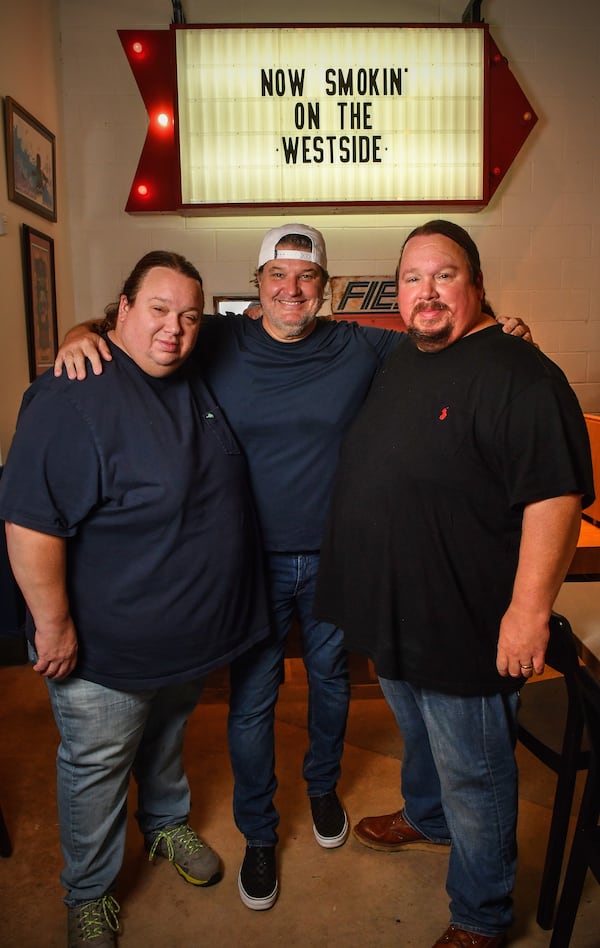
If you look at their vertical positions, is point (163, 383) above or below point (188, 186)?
below

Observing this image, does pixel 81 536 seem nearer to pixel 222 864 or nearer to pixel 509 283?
pixel 222 864

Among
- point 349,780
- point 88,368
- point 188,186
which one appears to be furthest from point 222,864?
point 188,186

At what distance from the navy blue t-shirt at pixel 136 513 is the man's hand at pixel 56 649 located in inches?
1.5

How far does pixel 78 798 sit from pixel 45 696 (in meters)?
1.50

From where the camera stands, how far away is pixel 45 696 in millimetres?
3008

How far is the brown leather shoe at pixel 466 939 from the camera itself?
5.32 feet

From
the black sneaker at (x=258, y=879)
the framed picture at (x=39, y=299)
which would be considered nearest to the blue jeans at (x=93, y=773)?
the black sneaker at (x=258, y=879)

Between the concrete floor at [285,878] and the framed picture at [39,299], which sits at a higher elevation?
the framed picture at [39,299]

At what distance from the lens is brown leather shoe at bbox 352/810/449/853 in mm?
2064

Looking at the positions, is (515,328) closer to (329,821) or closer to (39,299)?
(329,821)

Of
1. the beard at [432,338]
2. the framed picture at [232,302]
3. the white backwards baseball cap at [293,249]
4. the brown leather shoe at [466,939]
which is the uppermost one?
the white backwards baseball cap at [293,249]

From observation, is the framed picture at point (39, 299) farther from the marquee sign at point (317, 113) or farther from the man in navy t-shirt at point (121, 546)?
the man in navy t-shirt at point (121, 546)

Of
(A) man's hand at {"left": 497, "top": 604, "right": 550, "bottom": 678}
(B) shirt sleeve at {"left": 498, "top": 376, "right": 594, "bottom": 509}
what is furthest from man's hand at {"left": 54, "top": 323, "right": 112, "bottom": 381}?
(A) man's hand at {"left": 497, "top": 604, "right": 550, "bottom": 678}

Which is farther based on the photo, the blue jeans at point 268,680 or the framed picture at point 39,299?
the framed picture at point 39,299
